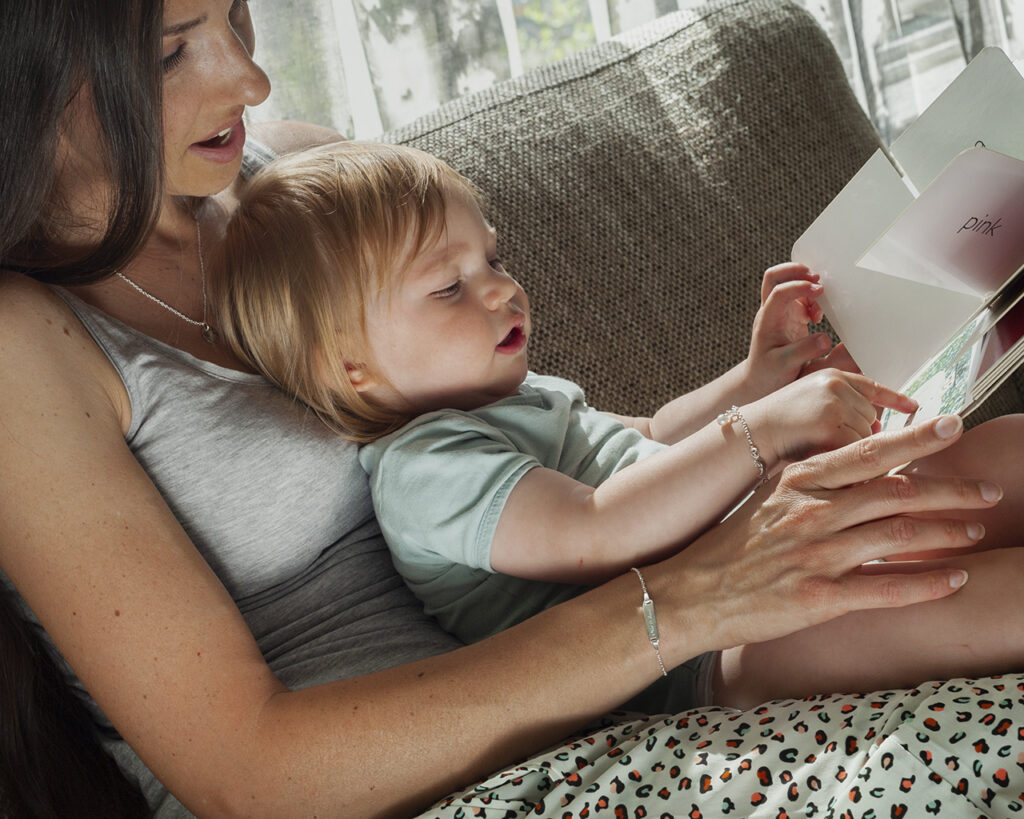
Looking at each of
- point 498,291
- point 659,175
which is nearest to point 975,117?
point 498,291

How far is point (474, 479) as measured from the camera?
43.4 inches

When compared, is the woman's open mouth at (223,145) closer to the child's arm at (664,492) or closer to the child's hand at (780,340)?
the child's arm at (664,492)

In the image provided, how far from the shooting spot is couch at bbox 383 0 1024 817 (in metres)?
1.58

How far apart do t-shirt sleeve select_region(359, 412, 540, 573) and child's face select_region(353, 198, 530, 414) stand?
0.25 ft

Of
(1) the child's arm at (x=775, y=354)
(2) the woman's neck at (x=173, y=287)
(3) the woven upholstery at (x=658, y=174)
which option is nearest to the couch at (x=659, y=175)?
(3) the woven upholstery at (x=658, y=174)

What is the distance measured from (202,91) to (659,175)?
80 cm

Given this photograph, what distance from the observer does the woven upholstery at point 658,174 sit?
5.18 feet

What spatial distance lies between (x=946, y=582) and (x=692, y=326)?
29.9 inches

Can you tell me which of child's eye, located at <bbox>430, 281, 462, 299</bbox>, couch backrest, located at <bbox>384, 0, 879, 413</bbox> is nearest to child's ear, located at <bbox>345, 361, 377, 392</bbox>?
child's eye, located at <bbox>430, 281, 462, 299</bbox>

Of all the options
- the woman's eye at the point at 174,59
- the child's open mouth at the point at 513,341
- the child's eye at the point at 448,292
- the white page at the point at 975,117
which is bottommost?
the child's open mouth at the point at 513,341

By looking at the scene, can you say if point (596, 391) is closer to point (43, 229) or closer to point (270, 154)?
Result: point (270, 154)

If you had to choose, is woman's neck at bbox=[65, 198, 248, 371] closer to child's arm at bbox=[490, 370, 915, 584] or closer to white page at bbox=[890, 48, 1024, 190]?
child's arm at bbox=[490, 370, 915, 584]

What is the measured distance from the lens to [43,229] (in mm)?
1133

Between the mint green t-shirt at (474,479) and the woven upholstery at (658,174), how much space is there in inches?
11.6
